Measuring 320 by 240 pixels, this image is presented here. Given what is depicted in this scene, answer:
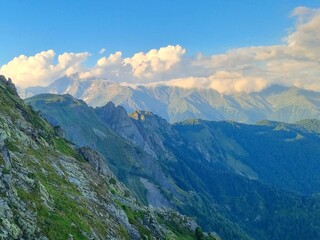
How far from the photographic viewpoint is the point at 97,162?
5325 inches

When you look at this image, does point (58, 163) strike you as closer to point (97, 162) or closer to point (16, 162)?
point (16, 162)

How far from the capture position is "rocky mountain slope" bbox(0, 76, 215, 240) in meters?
49.8

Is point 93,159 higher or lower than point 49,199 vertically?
higher

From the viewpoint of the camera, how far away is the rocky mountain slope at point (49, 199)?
49844mm

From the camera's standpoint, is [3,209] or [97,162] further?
[97,162]

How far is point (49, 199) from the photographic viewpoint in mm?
60188

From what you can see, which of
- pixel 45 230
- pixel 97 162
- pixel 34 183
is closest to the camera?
pixel 45 230

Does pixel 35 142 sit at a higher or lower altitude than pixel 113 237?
higher

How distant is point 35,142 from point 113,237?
3523 cm

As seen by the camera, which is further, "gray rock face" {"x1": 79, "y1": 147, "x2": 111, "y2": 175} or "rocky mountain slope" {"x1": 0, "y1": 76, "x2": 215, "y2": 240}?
"gray rock face" {"x1": 79, "y1": 147, "x2": 111, "y2": 175}

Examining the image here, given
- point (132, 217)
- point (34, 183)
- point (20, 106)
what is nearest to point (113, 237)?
point (34, 183)

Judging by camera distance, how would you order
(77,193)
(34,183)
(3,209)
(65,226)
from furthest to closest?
1. (77,193)
2. (34,183)
3. (65,226)
4. (3,209)

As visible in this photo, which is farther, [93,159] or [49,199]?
[93,159]

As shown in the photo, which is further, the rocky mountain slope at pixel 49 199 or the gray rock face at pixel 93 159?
the gray rock face at pixel 93 159
